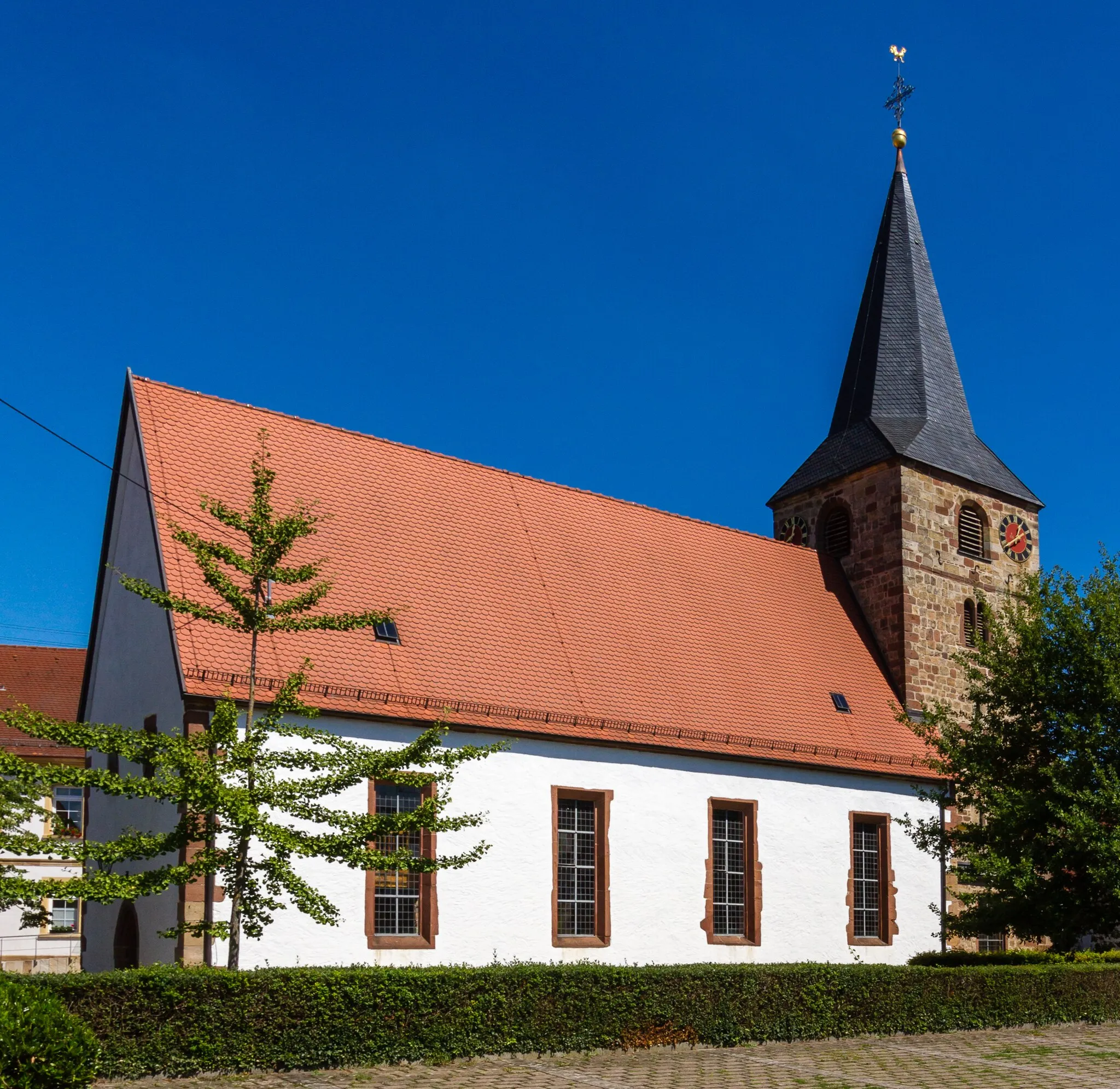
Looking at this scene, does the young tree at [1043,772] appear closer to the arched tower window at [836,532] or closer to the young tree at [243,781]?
the arched tower window at [836,532]

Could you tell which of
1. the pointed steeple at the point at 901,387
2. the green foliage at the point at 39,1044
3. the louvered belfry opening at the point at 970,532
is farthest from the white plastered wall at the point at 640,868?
the pointed steeple at the point at 901,387

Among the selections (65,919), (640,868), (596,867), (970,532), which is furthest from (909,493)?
(65,919)

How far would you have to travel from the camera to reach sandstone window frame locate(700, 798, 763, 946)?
21219mm

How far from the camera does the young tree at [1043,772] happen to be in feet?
64.2

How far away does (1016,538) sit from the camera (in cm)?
3072

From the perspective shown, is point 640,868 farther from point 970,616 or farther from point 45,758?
point 45,758

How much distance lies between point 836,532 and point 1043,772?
34.4 feet

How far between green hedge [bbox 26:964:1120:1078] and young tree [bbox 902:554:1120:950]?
1.79 metres

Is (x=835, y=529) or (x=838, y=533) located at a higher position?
(x=835, y=529)

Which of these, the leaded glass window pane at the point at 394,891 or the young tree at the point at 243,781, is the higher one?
the young tree at the point at 243,781

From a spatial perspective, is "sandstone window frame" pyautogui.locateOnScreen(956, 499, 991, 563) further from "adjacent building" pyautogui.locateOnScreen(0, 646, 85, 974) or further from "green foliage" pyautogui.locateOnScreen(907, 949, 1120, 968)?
"adjacent building" pyautogui.locateOnScreen(0, 646, 85, 974)

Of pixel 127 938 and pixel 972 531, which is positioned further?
pixel 972 531

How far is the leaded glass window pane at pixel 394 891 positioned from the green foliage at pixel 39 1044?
27.4 ft

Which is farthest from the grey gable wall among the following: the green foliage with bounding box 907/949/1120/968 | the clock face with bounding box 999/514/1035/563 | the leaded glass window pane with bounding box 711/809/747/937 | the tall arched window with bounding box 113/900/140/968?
the clock face with bounding box 999/514/1035/563
